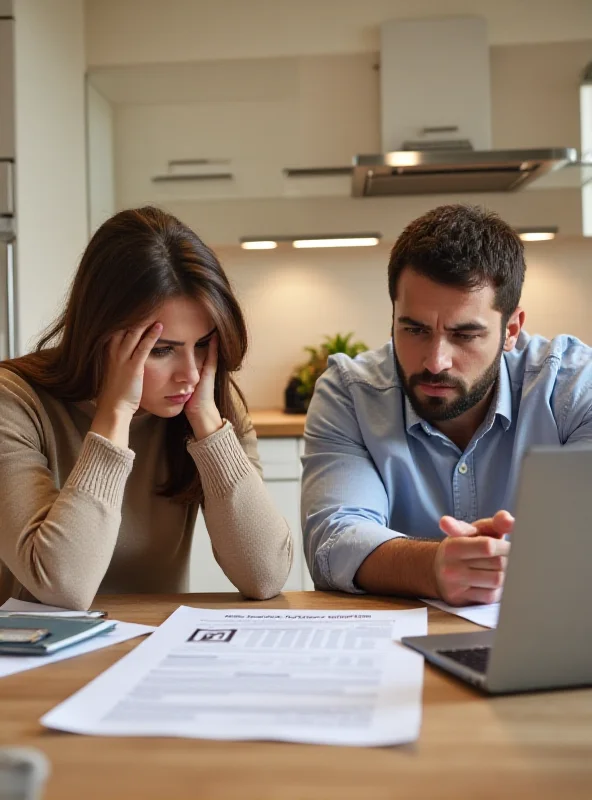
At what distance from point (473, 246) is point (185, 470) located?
0.61 meters

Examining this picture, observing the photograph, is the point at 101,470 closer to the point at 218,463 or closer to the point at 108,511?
the point at 108,511

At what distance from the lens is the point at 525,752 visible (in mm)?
659

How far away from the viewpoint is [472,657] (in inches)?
34.4

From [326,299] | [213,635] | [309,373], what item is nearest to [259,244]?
[326,299]

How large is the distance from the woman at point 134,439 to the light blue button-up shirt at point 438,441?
0.50 ft

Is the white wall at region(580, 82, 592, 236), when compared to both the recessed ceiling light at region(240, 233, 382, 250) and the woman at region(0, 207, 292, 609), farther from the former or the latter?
the woman at region(0, 207, 292, 609)

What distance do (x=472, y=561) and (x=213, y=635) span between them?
1.14 feet

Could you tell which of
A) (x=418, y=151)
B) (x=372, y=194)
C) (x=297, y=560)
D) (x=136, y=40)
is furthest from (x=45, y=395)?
(x=136, y=40)

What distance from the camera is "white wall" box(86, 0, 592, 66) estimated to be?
352 cm

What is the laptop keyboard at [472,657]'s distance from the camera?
0.84m

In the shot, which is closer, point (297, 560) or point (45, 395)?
point (45, 395)

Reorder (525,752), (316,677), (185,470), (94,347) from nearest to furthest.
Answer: (525,752), (316,677), (94,347), (185,470)

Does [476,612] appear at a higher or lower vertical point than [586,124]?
lower

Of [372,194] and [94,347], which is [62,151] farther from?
[94,347]
